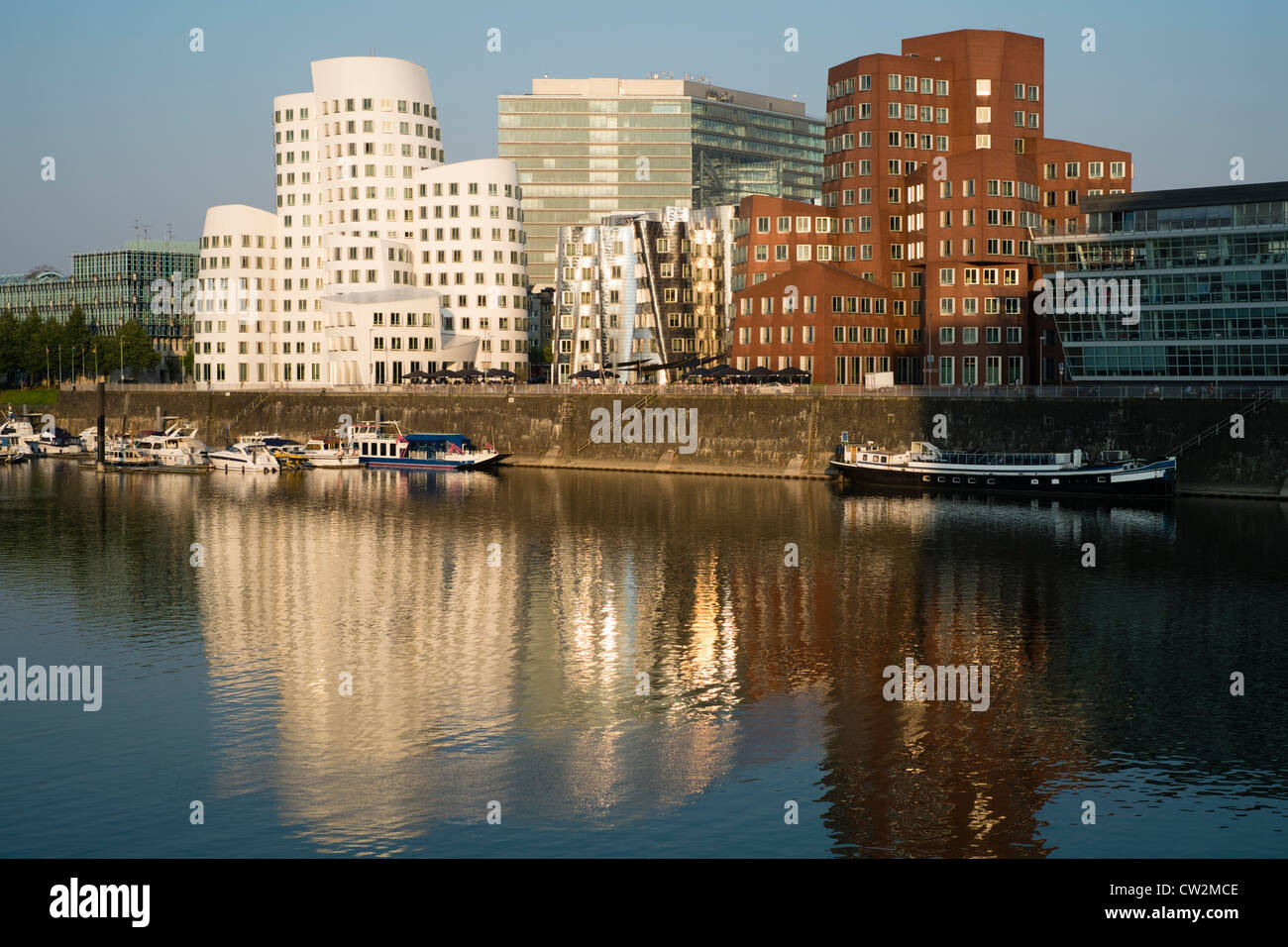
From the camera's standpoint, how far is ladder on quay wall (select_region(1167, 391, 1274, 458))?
11706 centimetres

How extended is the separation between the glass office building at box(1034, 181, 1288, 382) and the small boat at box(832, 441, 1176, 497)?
51.4ft

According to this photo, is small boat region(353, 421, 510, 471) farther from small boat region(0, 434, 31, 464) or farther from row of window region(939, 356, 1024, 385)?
row of window region(939, 356, 1024, 385)

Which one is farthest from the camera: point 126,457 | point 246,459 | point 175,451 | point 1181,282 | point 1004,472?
point 126,457

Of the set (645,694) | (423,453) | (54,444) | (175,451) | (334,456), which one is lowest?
(645,694)

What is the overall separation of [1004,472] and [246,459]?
8752 centimetres

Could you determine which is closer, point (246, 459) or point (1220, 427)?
point (1220, 427)

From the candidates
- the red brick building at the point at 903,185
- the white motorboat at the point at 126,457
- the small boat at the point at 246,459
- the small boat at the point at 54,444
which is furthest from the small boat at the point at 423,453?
the small boat at the point at 54,444

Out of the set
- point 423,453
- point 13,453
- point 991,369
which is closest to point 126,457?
point 13,453

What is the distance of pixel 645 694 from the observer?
5019cm

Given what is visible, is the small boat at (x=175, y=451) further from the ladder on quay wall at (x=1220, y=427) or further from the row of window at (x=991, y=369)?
the ladder on quay wall at (x=1220, y=427)

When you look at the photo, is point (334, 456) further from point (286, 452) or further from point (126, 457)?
point (126, 457)

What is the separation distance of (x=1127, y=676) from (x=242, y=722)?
109 feet
